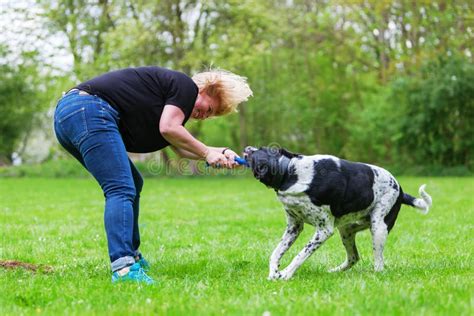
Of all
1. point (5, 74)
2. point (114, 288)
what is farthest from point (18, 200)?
point (5, 74)

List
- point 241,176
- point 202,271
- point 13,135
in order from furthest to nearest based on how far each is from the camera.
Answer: point 13,135, point 241,176, point 202,271

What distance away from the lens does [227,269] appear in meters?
5.64

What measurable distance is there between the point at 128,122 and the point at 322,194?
169 centimetres

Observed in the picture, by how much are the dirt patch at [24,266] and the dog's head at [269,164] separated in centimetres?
217

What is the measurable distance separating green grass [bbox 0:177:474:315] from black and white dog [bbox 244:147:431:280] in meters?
0.34

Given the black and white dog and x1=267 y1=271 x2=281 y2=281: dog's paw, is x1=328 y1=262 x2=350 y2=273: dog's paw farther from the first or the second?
x1=267 y1=271 x2=281 y2=281: dog's paw

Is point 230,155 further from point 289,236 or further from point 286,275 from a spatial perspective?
point 286,275

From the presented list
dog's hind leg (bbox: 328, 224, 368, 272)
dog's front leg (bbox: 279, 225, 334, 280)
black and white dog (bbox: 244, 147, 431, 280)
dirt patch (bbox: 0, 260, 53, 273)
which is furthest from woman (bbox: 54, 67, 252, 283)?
dog's hind leg (bbox: 328, 224, 368, 272)

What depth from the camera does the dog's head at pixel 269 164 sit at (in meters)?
4.84

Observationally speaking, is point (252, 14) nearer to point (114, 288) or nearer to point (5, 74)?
point (5, 74)

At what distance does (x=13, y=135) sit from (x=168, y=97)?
36.6 m

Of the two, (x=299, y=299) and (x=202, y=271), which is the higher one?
(x=299, y=299)

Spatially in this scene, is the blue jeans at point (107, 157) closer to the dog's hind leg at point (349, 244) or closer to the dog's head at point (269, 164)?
the dog's head at point (269, 164)

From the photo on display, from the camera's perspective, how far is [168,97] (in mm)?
4934
